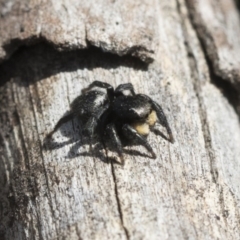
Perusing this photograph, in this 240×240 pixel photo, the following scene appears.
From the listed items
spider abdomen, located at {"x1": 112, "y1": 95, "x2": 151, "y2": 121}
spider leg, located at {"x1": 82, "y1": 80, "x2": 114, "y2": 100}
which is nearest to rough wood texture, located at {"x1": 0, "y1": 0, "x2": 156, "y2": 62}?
spider leg, located at {"x1": 82, "y1": 80, "x2": 114, "y2": 100}

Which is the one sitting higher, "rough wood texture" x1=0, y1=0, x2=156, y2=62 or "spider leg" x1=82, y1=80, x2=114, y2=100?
"rough wood texture" x1=0, y1=0, x2=156, y2=62

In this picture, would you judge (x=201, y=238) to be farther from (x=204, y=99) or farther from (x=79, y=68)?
(x=79, y=68)

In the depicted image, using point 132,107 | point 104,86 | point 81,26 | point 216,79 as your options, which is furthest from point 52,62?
point 216,79

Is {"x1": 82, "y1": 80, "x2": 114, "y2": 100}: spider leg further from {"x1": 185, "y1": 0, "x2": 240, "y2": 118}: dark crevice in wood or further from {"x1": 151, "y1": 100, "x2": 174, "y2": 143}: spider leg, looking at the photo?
{"x1": 185, "y1": 0, "x2": 240, "y2": 118}: dark crevice in wood

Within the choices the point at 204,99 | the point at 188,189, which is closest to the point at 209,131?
the point at 204,99

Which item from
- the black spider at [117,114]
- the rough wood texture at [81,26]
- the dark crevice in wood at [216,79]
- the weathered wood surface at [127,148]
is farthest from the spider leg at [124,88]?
the dark crevice in wood at [216,79]

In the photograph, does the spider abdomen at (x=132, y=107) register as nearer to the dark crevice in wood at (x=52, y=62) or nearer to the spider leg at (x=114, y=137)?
the spider leg at (x=114, y=137)
